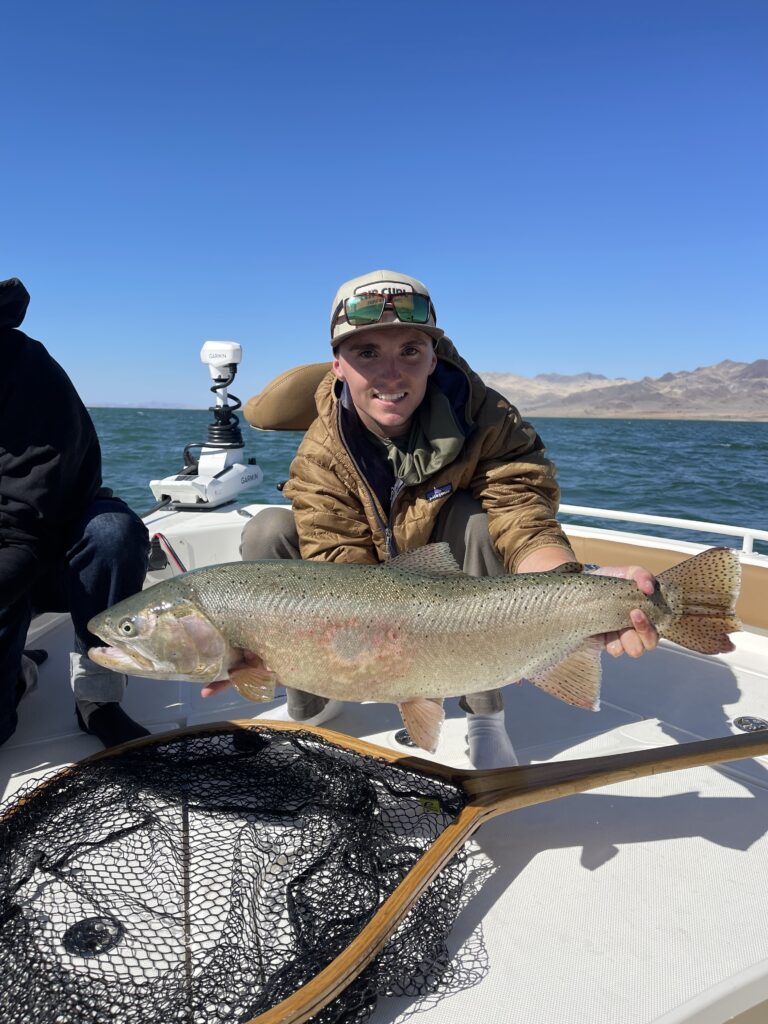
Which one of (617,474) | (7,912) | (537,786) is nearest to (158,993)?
(7,912)

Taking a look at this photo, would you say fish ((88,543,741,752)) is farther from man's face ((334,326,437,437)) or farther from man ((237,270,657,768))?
man's face ((334,326,437,437))

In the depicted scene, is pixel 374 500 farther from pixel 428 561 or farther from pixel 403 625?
pixel 403 625

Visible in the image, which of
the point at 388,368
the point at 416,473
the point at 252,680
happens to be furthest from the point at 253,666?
the point at 388,368

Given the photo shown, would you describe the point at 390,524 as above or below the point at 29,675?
above

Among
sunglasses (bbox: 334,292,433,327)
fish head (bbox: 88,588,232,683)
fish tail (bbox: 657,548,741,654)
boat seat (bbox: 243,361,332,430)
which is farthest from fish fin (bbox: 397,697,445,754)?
boat seat (bbox: 243,361,332,430)

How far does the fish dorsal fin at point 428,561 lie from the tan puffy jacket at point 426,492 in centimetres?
68

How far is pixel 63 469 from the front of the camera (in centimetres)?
338

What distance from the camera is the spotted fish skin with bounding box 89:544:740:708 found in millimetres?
2670

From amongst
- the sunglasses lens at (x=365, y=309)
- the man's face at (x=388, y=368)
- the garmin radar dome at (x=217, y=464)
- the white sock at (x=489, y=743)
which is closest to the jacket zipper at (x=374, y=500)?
the man's face at (x=388, y=368)

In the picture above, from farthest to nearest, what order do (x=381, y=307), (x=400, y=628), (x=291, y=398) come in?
(x=291, y=398) < (x=381, y=307) < (x=400, y=628)

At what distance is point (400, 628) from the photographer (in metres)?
2.67

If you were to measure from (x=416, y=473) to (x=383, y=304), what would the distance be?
2.82ft

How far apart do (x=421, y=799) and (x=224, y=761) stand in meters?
0.99

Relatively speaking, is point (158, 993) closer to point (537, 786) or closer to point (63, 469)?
point (537, 786)
